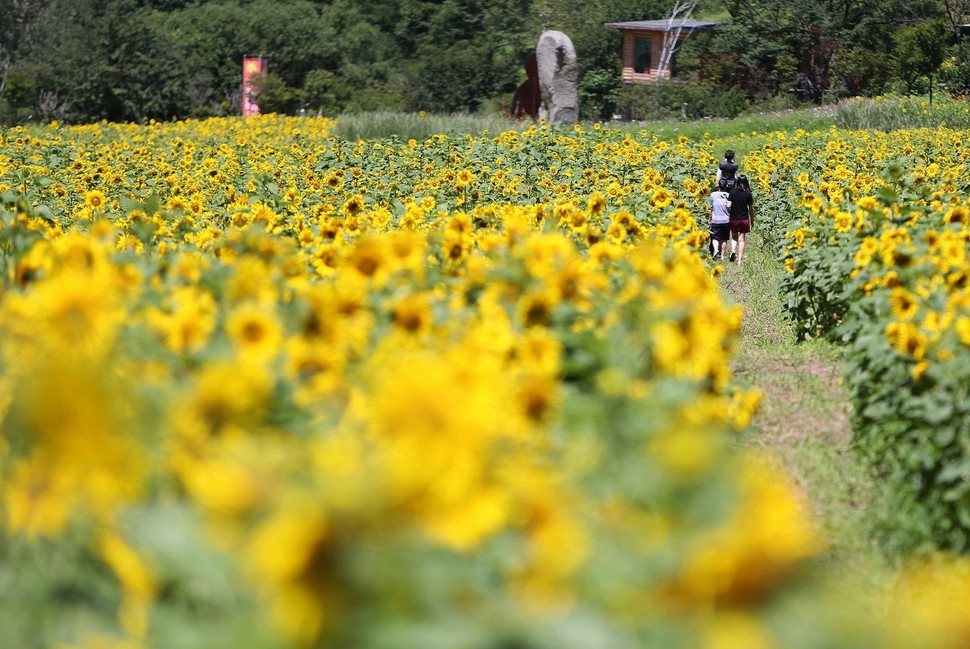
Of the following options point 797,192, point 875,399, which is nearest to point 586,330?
point 875,399

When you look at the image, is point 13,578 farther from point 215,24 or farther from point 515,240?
point 215,24

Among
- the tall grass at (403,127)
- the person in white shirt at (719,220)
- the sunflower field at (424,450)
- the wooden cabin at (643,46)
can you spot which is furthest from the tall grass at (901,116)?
the wooden cabin at (643,46)

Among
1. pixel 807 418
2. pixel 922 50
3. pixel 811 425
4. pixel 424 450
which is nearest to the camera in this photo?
pixel 424 450

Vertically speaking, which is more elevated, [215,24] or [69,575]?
[215,24]

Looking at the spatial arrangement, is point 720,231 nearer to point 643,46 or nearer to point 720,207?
point 720,207

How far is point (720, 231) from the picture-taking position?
43.4ft

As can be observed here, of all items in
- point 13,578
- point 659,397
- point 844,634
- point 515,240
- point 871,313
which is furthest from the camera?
point 871,313

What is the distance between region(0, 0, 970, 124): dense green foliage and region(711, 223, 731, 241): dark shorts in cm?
A: 2000

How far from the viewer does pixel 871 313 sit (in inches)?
254

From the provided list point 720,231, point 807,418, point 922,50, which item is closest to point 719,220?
point 720,231

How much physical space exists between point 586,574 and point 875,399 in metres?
4.00

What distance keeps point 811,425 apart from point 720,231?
21.7 ft

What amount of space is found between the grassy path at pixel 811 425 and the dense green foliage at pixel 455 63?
24367mm

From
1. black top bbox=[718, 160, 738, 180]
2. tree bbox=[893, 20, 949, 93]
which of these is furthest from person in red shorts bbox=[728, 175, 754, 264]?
tree bbox=[893, 20, 949, 93]
